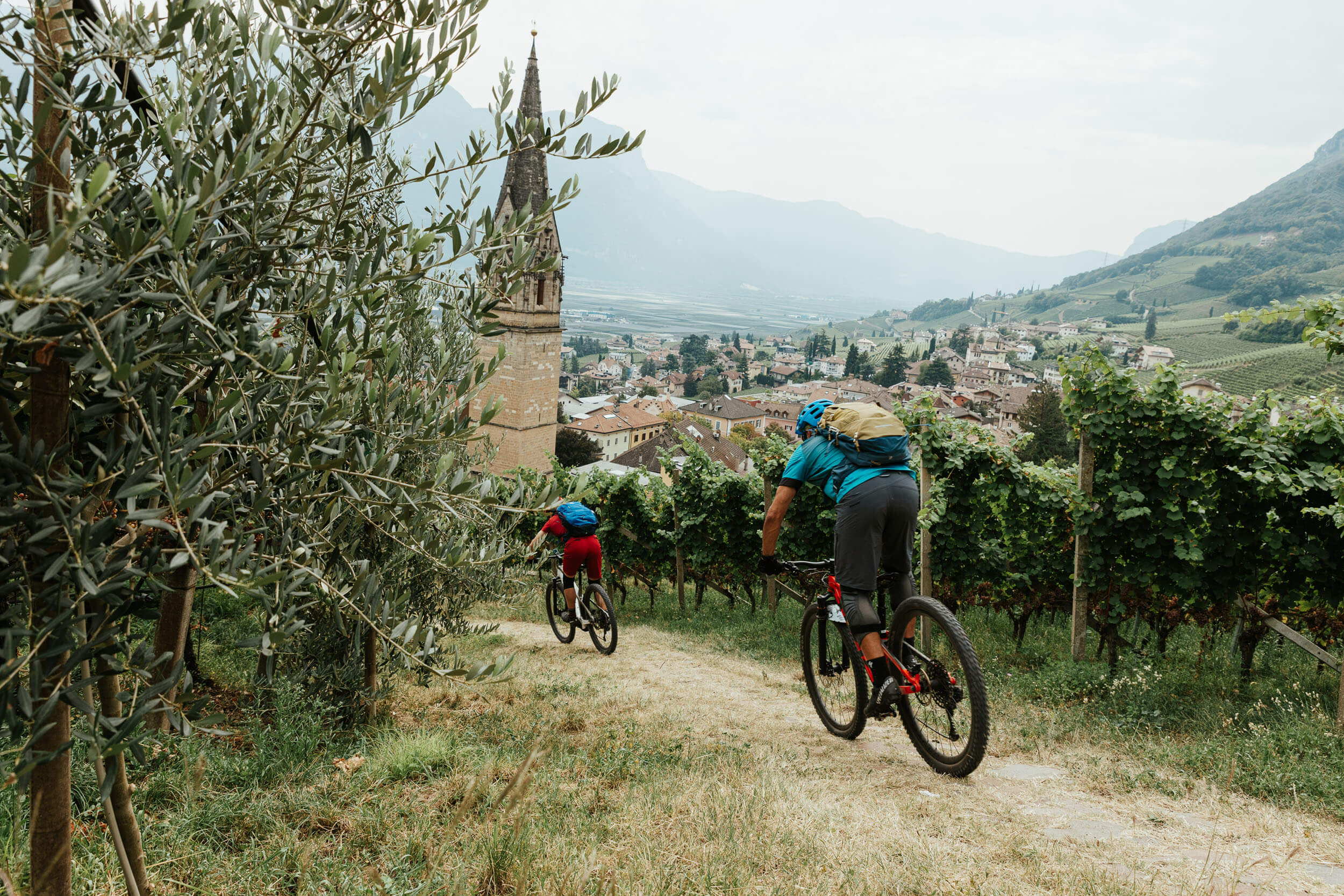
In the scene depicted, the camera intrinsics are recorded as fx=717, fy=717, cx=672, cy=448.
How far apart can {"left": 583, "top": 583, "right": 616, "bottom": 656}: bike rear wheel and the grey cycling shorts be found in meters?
4.24

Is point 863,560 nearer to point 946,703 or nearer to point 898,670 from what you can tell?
point 898,670

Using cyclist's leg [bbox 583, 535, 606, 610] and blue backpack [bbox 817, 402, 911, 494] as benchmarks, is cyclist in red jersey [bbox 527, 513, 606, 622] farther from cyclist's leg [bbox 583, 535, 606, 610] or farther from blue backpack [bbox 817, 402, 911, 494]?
blue backpack [bbox 817, 402, 911, 494]

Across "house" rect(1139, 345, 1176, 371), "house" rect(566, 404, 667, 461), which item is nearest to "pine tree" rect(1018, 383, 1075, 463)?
"house" rect(566, 404, 667, 461)

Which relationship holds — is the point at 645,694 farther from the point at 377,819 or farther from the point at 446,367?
the point at 446,367

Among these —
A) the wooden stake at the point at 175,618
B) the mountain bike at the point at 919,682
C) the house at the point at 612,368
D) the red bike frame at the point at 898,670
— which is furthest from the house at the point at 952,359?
the wooden stake at the point at 175,618

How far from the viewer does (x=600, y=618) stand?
866 cm

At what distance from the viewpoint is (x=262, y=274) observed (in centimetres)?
204

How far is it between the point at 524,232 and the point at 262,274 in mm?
910

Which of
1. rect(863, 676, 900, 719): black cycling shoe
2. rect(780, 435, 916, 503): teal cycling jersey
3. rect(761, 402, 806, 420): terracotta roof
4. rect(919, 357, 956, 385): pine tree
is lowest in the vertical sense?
rect(761, 402, 806, 420): terracotta roof

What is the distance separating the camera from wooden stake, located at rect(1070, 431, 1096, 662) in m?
6.90

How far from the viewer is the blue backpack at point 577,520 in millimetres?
8234

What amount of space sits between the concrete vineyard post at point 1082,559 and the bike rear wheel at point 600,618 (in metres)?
4.81

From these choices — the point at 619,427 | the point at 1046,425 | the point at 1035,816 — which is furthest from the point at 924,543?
the point at 619,427

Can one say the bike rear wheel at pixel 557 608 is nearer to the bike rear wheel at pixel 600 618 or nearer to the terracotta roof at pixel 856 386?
the bike rear wheel at pixel 600 618
